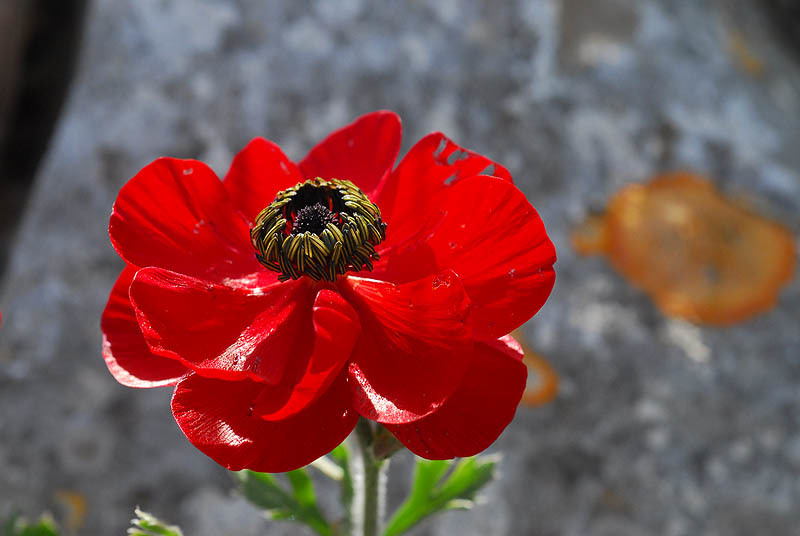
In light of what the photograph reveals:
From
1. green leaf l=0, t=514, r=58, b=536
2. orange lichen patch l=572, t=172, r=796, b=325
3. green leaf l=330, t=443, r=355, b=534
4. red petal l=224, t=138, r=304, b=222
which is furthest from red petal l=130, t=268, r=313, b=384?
orange lichen patch l=572, t=172, r=796, b=325

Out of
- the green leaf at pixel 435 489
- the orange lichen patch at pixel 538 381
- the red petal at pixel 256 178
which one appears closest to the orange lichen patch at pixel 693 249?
the orange lichen patch at pixel 538 381

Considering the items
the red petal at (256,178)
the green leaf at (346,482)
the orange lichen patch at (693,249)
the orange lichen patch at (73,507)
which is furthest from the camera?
the orange lichen patch at (693,249)

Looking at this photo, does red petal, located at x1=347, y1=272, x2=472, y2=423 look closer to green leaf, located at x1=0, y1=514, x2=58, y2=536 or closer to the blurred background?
green leaf, located at x1=0, y1=514, x2=58, y2=536

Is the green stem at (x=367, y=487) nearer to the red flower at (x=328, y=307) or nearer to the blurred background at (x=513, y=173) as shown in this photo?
the red flower at (x=328, y=307)

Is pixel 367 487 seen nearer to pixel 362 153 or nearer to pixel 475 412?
pixel 475 412

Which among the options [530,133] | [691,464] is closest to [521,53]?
[530,133]

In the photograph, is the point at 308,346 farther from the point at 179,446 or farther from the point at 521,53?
the point at 521,53
